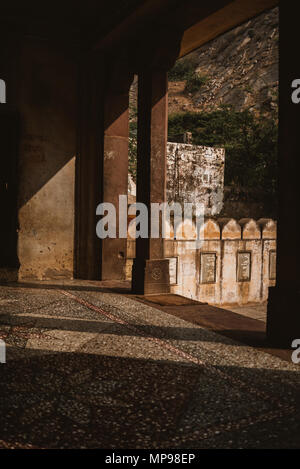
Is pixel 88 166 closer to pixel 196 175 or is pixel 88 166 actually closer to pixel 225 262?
pixel 225 262

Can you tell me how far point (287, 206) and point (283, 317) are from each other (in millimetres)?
860

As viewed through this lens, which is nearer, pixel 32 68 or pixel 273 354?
pixel 273 354

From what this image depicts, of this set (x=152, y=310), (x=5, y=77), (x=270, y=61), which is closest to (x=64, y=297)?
(x=152, y=310)

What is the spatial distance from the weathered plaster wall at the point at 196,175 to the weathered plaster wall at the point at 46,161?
14217mm

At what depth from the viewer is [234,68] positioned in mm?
60219

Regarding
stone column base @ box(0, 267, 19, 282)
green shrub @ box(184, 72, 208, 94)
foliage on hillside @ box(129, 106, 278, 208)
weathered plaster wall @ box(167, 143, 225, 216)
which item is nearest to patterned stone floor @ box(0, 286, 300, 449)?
stone column base @ box(0, 267, 19, 282)

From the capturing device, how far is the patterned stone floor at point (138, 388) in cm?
190

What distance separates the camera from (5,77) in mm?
6410

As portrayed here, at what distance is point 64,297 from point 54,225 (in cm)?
186

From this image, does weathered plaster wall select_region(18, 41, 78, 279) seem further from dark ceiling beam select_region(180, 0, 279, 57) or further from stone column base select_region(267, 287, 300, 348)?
stone column base select_region(267, 287, 300, 348)

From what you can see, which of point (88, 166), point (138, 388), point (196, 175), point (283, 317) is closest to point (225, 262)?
point (88, 166)

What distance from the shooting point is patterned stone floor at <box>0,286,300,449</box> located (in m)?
1.90

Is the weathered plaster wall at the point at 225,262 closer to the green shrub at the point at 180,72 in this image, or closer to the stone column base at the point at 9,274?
the stone column base at the point at 9,274

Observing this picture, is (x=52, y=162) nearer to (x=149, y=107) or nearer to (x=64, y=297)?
(x=149, y=107)
